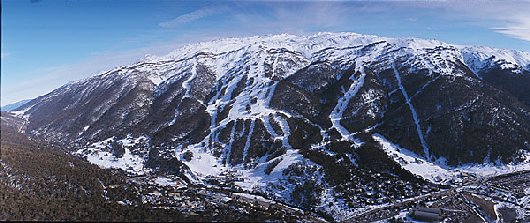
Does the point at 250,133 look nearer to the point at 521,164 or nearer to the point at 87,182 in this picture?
the point at 87,182

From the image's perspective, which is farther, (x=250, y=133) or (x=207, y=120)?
(x=207, y=120)

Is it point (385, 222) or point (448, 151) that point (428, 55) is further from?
point (385, 222)

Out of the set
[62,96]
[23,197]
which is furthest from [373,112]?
[62,96]

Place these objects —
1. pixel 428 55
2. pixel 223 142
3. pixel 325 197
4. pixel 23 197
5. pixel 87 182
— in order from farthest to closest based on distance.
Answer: pixel 428 55, pixel 223 142, pixel 325 197, pixel 87 182, pixel 23 197

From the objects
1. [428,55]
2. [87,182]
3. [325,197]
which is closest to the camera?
[87,182]

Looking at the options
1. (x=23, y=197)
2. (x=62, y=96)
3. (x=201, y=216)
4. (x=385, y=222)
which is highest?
(x=62, y=96)

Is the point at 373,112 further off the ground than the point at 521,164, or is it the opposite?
the point at 373,112
